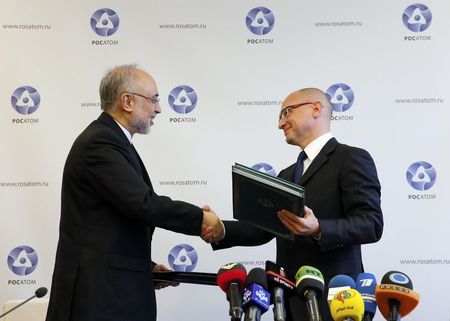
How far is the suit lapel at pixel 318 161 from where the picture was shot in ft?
10.0

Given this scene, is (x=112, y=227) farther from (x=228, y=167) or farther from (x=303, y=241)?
(x=228, y=167)

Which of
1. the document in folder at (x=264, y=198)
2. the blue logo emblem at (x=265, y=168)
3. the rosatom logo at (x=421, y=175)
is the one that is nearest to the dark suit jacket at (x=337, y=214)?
the document in folder at (x=264, y=198)

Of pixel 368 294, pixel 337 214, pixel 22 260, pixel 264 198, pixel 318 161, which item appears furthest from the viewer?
pixel 22 260

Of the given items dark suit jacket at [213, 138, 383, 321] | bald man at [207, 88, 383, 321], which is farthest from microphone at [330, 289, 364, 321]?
dark suit jacket at [213, 138, 383, 321]

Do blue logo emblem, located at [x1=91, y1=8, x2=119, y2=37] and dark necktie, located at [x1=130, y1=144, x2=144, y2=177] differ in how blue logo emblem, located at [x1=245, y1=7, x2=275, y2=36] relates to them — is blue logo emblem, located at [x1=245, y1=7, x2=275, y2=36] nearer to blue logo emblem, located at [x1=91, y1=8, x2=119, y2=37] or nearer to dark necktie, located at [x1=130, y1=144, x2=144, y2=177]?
blue logo emblem, located at [x1=91, y1=8, x2=119, y2=37]

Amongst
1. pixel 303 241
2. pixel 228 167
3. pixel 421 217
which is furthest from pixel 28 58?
pixel 421 217

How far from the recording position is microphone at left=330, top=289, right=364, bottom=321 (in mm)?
1756

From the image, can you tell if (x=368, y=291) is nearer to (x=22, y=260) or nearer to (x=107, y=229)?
(x=107, y=229)

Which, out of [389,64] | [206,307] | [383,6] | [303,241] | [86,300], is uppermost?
[383,6]

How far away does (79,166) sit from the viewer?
113 inches

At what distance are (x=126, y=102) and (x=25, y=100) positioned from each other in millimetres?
1730

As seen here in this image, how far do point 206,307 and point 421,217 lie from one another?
5.66 feet

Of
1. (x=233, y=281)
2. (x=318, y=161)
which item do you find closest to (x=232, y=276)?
(x=233, y=281)

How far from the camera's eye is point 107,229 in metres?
2.78
